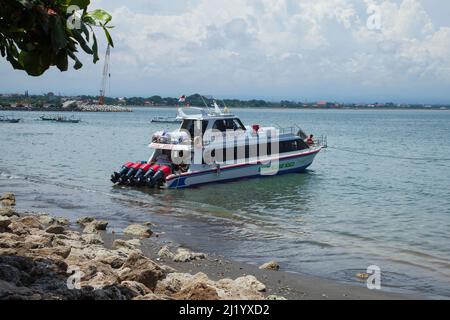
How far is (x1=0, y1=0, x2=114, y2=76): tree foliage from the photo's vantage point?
5887 millimetres

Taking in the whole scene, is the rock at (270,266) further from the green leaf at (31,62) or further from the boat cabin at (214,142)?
the boat cabin at (214,142)

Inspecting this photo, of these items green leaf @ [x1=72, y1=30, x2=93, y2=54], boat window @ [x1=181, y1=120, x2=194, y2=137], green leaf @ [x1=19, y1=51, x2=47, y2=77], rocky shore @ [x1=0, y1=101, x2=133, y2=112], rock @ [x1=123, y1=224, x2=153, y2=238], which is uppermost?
green leaf @ [x1=72, y1=30, x2=93, y2=54]

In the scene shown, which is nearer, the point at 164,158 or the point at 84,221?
the point at 84,221

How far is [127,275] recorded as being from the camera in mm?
8891

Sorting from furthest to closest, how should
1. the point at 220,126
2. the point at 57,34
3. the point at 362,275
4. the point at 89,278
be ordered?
the point at 220,126 → the point at 362,275 → the point at 89,278 → the point at 57,34

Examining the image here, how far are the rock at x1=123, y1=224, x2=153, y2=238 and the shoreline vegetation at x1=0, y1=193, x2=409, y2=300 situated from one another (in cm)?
58

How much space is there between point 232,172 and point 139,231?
12.0 m

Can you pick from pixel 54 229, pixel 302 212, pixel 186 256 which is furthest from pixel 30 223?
pixel 302 212

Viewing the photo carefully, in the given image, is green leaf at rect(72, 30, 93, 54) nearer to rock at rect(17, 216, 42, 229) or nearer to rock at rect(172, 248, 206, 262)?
rock at rect(172, 248, 206, 262)

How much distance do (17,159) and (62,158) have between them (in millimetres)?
3218

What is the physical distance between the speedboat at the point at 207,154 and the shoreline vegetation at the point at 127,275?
36.2 feet

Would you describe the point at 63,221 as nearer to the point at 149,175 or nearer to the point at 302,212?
the point at 302,212

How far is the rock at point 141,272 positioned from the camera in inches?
343

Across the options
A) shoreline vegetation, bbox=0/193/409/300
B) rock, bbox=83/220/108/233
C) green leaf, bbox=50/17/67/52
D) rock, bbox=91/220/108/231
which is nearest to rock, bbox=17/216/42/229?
shoreline vegetation, bbox=0/193/409/300
